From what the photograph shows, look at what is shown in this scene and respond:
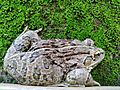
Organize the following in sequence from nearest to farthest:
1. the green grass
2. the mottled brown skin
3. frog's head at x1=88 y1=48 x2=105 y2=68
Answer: the mottled brown skin → frog's head at x1=88 y1=48 x2=105 y2=68 → the green grass

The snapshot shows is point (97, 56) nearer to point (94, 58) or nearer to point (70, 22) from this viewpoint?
point (94, 58)

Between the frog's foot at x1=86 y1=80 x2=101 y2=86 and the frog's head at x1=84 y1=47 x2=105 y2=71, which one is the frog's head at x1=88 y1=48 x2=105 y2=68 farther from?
the frog's foot at x1=86 y1=80 x2=101 y2=86

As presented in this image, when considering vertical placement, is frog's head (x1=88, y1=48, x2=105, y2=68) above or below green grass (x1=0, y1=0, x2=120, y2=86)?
below

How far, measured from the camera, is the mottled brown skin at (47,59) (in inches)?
82.5

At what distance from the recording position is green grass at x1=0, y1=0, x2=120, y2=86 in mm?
2396

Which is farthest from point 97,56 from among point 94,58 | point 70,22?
point 70,22

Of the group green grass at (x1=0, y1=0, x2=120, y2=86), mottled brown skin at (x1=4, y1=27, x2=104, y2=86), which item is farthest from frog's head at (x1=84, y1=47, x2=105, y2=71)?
green grass at (x1=0, y1=0, x2=120, y2=86)

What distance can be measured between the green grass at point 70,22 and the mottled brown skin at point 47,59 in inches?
6.7

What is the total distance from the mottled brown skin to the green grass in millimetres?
170

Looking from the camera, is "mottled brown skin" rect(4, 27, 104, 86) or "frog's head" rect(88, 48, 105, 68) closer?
"mottled brown skin" rect(4, 27, 104, 86)

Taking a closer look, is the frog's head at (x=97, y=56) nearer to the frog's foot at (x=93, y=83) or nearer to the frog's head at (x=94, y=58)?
the frog's head at (x=94, y=58)

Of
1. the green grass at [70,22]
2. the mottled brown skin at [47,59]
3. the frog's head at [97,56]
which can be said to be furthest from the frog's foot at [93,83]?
the green grass at [70,22]

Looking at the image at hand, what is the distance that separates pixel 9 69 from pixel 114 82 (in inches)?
29.3

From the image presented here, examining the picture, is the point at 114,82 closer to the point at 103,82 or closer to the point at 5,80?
the point at 103,82
